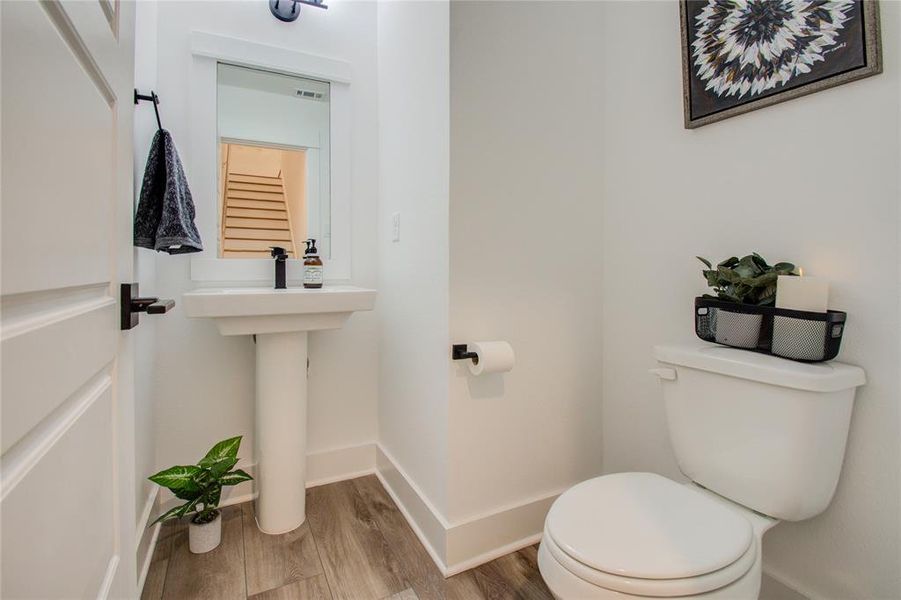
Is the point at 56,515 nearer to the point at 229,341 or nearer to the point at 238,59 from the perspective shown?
the point at 229,341

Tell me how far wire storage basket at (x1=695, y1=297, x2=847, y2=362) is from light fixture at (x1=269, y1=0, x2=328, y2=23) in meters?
1.99

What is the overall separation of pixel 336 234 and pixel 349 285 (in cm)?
25

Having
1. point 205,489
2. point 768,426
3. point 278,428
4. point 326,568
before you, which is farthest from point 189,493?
point 768,426

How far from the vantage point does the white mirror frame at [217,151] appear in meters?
1.72

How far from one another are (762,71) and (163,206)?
6.22 feet

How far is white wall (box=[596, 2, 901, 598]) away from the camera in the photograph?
960 millimetres

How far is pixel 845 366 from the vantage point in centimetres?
98

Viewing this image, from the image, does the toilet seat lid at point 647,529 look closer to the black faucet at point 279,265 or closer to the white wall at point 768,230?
the white wall at point 768,230

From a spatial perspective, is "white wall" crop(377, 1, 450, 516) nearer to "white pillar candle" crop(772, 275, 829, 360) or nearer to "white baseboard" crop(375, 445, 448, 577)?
"white baseboard" crop(375, 445, 448, 577)

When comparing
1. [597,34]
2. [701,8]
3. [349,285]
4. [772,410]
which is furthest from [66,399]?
[597,34]

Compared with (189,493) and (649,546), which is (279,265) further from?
(649,546)

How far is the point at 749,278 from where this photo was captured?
1.08m

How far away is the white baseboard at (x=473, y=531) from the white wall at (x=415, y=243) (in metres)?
0.06

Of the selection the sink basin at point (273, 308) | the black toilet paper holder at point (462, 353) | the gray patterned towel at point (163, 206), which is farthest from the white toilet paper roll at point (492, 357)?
the gray patterned towel at point (163, 206)
